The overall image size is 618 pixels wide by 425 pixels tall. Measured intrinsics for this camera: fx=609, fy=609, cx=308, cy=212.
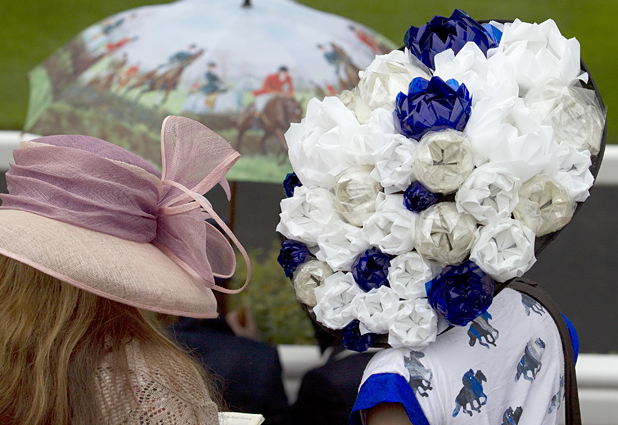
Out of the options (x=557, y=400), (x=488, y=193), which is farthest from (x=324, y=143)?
(x=557, y=400)

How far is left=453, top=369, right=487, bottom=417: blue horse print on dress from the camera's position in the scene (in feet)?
4.23

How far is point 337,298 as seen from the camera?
1.32m

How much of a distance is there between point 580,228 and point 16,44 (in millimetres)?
5941

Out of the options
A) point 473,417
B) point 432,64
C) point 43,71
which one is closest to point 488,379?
point 473,417

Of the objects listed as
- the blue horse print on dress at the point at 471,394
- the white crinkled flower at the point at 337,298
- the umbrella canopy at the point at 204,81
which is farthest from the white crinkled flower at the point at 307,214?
the umbrella canopy at the point at 204,81

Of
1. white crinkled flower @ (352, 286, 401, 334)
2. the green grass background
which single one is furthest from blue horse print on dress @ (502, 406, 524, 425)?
the green grass background

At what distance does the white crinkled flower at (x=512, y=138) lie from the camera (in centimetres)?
119

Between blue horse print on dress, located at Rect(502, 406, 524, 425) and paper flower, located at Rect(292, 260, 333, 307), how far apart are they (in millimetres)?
500

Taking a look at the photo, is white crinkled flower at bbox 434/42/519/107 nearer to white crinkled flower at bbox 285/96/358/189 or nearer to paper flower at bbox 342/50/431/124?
paper flower at bbox 342/50/431/124

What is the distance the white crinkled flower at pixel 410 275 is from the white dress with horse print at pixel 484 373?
0.49ft

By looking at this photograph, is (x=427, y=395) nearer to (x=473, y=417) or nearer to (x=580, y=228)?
(x=473, y=417)

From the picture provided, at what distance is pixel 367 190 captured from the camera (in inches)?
49.7

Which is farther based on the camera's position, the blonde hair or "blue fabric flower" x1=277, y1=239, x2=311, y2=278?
"blue fabric flower" x1=277, y1=239, x2=311, y2=278

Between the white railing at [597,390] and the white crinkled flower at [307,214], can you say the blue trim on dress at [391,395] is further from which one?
the white railing at [597,390]
